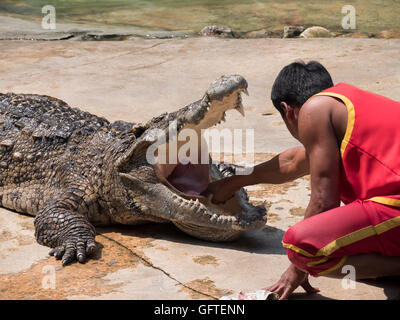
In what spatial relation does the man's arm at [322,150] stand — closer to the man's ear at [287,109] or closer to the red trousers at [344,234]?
the red trousers at [344,234]

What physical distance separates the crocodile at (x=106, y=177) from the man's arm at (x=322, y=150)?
2.80 feet

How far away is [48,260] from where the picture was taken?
418 centimetres

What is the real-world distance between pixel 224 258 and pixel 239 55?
5961mm

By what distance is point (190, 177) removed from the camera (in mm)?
4695

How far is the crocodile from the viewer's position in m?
4.23

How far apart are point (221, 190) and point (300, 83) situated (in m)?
1.16

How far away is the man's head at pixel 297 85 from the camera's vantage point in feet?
11.4

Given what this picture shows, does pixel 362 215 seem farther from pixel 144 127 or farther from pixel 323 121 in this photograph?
pixel 144 127

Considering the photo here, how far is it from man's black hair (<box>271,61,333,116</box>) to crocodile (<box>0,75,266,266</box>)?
1.83 ft
